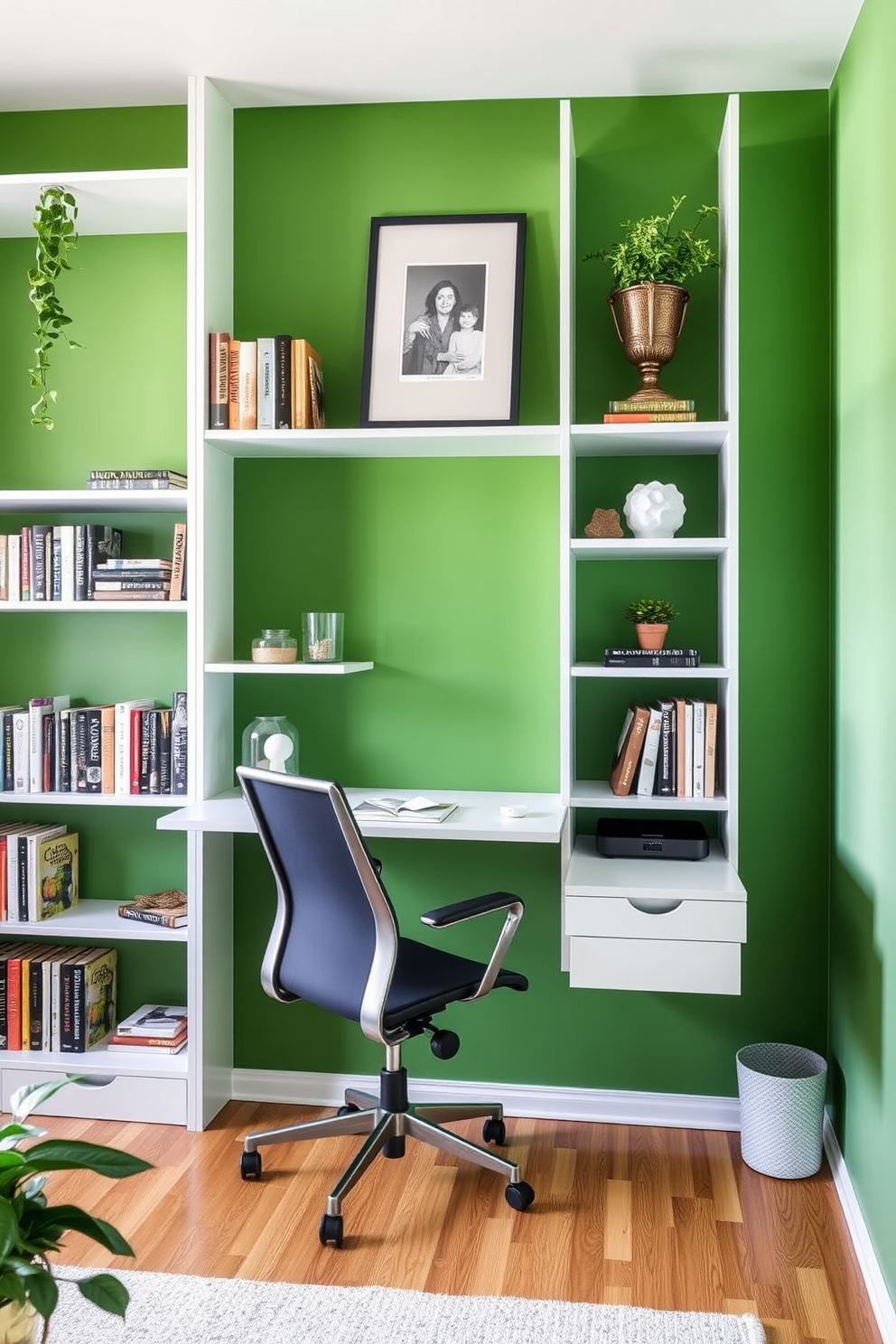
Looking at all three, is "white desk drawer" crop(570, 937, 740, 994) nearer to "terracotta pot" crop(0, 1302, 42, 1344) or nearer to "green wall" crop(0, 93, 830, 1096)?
"green wall" crop(0, 93, 830, 1096)

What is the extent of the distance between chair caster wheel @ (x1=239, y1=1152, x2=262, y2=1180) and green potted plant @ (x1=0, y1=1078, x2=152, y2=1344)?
1.45 metres

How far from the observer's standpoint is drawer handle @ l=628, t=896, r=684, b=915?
2.55 meters

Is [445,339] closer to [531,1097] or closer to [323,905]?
[323,905]

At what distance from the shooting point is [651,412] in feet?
8.95

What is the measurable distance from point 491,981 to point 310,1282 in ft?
2.35

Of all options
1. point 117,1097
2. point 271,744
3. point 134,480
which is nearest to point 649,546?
point 271,744

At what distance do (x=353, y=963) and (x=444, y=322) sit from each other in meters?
1.68

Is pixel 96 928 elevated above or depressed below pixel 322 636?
below

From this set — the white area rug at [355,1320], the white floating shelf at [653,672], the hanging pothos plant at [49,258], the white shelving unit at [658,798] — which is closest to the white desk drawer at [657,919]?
the white shelving unit at [658,798]

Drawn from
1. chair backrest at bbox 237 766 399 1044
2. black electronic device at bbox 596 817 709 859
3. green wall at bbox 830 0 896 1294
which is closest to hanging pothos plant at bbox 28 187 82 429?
chair backrest at bbox 237 766 399 1044

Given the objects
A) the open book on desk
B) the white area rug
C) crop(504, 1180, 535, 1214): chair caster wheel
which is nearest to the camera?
the white area rug

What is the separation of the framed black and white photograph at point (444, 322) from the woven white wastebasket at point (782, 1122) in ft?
5.88

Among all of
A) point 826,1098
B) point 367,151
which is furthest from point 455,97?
point 826,1098

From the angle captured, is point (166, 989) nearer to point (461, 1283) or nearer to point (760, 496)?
point (461, 1283)
